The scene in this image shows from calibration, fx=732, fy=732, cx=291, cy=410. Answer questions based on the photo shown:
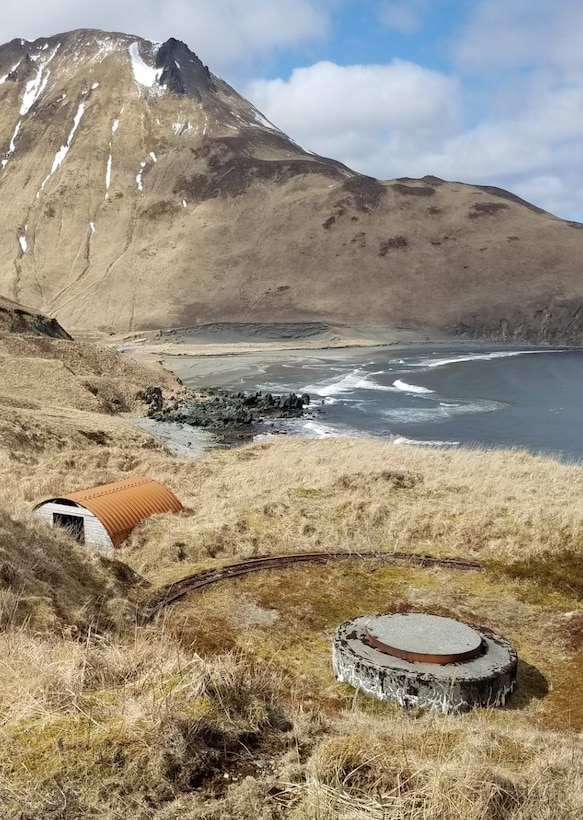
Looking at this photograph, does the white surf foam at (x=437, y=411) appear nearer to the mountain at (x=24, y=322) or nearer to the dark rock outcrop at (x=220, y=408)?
the dark rock outcrop at (x=220, y=408)

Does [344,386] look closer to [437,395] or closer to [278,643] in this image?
[437,395]

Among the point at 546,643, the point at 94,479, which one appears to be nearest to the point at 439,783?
the point at 546,643

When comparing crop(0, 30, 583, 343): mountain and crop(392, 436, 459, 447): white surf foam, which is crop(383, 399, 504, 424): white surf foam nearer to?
crop(392, 436, 459, 447): white surf foam

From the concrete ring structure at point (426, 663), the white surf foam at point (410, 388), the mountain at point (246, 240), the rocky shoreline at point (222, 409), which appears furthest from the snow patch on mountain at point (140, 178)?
the concrete ring structure at point (426, 663)

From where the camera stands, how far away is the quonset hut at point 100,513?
48.4 feet

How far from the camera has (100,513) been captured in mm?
14852

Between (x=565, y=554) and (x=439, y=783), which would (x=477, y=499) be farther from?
(x=439, y=783)

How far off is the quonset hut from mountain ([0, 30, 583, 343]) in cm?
11341

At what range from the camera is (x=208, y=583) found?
515 inches

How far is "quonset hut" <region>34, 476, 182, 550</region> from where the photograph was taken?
48.4 ft

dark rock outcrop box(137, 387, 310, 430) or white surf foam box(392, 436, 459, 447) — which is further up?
dark rock outcrop box(137, 387, 310, 430)

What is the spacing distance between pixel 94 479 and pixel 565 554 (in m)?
12.7

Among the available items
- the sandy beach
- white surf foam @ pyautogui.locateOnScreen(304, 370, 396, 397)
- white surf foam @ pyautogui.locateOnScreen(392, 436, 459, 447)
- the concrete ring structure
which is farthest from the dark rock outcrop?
the concrete ring structure

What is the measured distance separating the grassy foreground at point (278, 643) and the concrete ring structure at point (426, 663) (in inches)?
10.3
